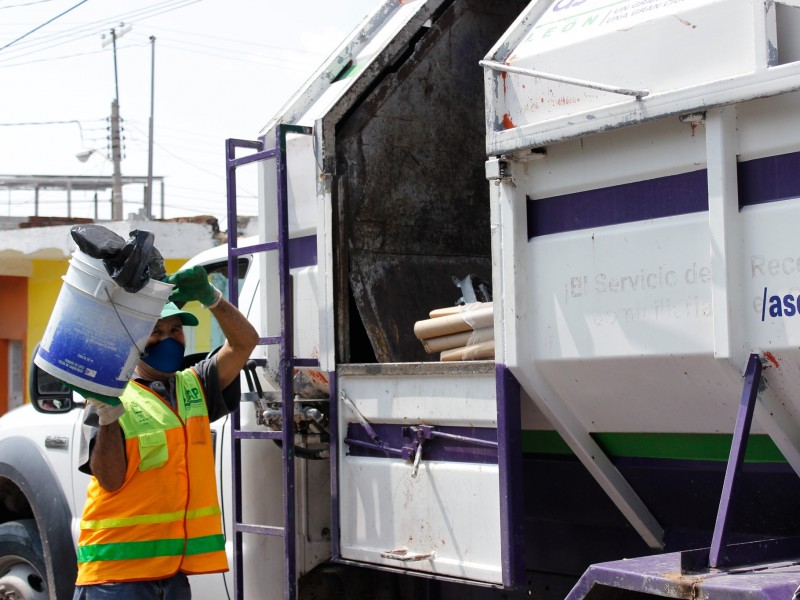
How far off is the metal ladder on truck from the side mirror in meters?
0.84

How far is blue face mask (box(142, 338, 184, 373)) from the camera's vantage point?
3980 mm

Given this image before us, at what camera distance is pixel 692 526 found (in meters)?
3.40

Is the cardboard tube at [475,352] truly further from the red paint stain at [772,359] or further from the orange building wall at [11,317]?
the orange building wall at [11,317]

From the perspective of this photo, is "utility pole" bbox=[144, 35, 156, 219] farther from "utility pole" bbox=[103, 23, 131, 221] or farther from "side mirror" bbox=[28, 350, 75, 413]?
"side mirror" bbox=[28, 350, 75, 413]

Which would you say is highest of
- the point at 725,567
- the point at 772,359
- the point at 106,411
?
the point at 772,359

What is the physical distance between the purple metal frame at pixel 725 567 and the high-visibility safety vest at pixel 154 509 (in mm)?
1573

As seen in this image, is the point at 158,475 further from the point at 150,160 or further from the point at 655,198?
the point at 150,160

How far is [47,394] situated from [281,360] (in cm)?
116

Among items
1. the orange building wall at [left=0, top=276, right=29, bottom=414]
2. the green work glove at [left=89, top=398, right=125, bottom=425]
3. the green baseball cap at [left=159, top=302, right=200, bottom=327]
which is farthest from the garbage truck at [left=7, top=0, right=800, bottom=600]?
the orange building wall at [left=0, top=276, right=29, bottom=414]

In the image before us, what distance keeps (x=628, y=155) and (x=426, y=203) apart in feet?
5.65

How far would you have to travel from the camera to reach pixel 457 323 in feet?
12.5

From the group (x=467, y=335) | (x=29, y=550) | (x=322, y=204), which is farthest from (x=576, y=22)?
(x=29, y=550)

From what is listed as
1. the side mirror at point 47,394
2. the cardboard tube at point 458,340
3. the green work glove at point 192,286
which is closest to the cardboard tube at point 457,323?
the cardboard tube at point 458,340

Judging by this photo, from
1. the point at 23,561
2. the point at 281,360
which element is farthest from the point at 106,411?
the point at 23,561
